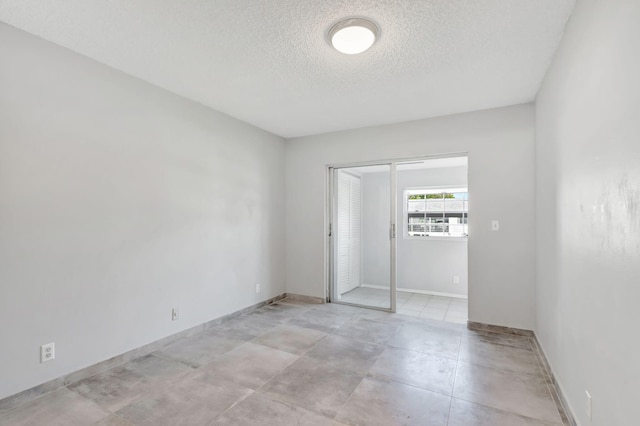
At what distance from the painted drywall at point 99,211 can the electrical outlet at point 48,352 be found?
28 mm

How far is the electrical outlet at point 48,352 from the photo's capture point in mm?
2184

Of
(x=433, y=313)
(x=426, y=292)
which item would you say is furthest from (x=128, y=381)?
(x=426, y=292)

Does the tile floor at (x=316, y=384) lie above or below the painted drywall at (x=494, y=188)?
below

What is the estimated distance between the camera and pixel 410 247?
5.71 metres

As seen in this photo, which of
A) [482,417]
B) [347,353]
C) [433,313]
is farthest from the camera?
[433,313]

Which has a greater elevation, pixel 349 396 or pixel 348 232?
pixel 348 232

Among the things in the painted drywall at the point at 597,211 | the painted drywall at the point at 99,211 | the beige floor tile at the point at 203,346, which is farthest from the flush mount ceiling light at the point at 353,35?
the beige floor tile at the point at 203,346

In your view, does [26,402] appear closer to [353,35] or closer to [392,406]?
[392,406]

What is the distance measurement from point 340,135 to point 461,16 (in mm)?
2600

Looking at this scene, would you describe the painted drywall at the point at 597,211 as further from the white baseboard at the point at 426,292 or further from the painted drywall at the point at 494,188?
the white baseboard at the point at 426,292

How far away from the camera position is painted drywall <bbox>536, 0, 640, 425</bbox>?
1195 mm

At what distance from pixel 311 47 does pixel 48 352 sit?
2.93m

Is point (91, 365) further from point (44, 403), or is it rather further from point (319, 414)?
point (319, 414)

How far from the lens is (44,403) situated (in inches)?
81.4
